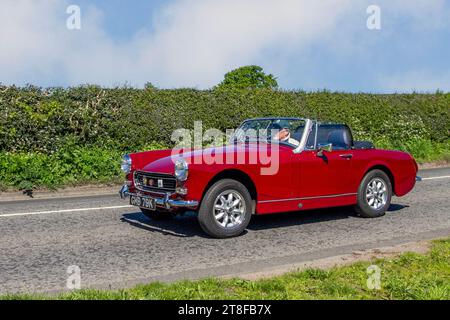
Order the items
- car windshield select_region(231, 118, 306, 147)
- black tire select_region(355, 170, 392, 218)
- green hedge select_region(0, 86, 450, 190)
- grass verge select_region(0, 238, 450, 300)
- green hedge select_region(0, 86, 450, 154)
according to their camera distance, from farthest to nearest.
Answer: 1. green hedge select_region(0, 86, 450, 154)
2. green hedge select_region(0, 86, 450, 190)
3. black tire select_region(355, 170, 392, 218)
4. car windshield select_region(231, 118, 306, 147)
5. grass verge select_region(0, 238, 450, 300)

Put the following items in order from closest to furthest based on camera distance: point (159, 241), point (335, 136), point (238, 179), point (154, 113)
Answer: point (159, 241) → point (238, 179) → point (335, 136) → point (154, 113)

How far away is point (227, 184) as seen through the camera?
760 centimetres

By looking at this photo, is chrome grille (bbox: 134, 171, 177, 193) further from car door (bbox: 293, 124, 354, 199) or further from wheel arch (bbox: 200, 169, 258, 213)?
car door (bbox: 293, 124, 354, 199)

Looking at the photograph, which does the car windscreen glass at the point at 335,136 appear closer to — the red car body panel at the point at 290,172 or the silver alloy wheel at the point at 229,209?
the red car body panel at the point at 290,172

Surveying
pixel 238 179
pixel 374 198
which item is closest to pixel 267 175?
pixel 238 179

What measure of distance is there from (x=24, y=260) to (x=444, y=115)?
21.9m

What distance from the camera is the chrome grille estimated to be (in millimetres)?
7676

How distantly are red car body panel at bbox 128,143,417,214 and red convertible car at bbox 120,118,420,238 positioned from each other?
0.04ft

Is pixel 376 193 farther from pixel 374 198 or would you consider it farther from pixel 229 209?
pixel 229 209

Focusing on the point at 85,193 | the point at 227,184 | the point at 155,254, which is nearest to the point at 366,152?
the point at 227,184

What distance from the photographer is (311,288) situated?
5.30m

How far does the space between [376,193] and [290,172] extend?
79.9 inches

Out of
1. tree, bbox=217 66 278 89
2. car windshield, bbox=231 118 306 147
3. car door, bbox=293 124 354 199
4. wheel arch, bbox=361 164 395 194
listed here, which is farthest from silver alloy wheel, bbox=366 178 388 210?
tree, bbox=217 66 278 89
